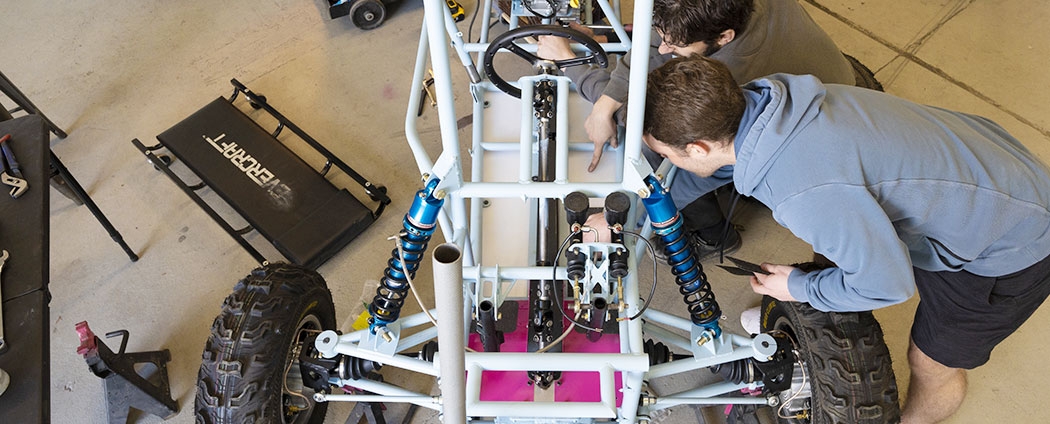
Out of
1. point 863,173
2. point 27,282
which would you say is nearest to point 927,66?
point 863,173

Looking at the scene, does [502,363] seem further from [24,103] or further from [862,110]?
[24,103]

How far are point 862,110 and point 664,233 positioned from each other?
0.56 meters

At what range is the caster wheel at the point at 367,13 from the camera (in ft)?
11.6

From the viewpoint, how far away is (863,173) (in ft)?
4.50

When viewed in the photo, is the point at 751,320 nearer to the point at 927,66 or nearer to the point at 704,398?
the point at 704,398

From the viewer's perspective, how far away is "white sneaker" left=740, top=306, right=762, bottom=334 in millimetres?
2555

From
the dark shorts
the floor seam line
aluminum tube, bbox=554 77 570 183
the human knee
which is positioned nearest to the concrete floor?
the floor seam line

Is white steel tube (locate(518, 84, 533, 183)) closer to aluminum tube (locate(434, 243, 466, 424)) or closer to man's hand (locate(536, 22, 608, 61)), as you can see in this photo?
man's hand (locate(536, 22, 608, 61))

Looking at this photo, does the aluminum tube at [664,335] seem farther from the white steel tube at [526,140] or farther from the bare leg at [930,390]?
the bare leg at [930,390]

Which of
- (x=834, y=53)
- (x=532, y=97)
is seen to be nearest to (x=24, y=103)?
Result: (x=532, y=97)

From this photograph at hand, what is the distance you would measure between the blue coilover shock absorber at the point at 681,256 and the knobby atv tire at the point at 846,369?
0.86ft

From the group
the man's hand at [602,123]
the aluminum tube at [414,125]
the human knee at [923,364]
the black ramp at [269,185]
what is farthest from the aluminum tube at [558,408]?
the black ramp at [269,185]

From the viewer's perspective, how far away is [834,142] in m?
1.37

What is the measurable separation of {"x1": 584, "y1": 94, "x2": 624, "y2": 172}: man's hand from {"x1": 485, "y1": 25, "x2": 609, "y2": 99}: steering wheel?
0.18m
